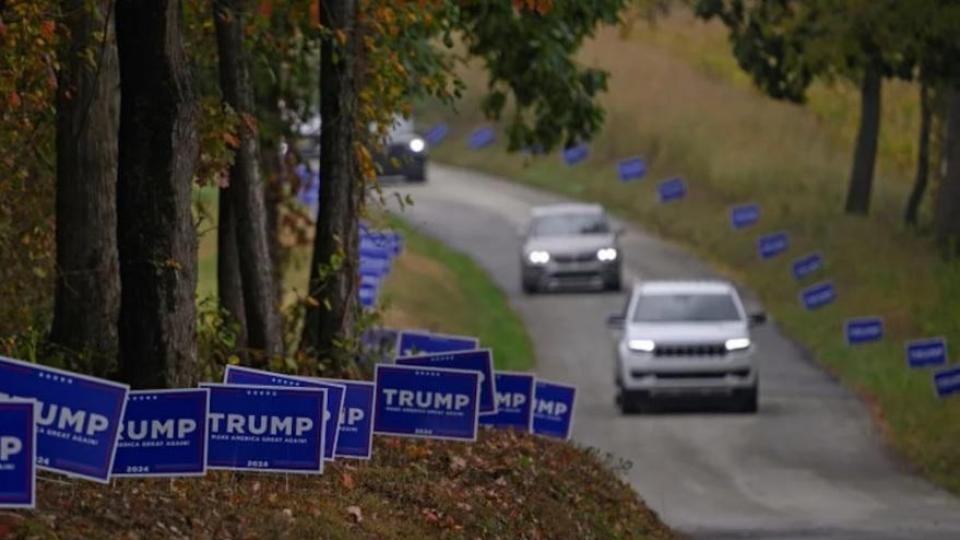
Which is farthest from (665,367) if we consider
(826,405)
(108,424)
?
(108,424)

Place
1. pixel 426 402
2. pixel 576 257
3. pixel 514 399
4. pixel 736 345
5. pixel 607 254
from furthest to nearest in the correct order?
1. pixel 576 257
2. pixel 607 254
3. pixel 736 345
4. pixel 514 399
5. pixel 426 402

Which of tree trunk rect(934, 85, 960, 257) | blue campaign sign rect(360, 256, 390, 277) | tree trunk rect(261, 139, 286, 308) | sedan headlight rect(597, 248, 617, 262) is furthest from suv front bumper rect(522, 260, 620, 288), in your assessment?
tree trunk rect(261, 139, 286, 308)

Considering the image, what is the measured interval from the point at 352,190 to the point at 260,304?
1296mm

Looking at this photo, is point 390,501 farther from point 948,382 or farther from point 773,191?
point 773,191

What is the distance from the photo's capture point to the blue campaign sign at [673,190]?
58.3 metres

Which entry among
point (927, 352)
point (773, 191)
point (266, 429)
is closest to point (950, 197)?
point (773, 191)

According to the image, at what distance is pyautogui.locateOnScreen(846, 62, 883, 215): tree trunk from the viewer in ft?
157

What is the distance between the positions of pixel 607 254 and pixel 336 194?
2828cm

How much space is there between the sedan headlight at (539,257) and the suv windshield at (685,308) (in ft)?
49.5

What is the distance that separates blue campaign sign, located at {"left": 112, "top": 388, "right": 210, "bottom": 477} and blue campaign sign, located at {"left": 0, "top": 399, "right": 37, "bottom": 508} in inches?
63.2

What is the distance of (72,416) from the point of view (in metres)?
11.4

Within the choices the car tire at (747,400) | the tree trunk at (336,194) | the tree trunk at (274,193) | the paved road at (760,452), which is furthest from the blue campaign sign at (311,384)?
the car tire at (747,400)

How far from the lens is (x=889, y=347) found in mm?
37438

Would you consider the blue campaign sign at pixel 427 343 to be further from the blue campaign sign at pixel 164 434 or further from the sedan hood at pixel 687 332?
the sedan hood at pixel 687 332
